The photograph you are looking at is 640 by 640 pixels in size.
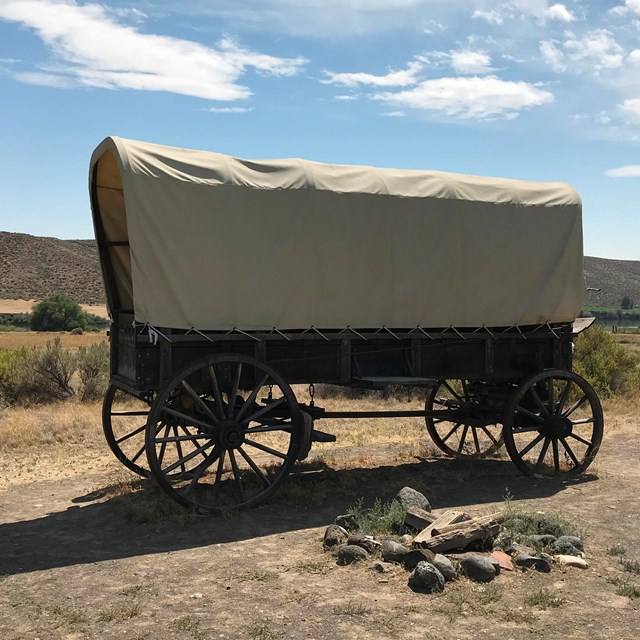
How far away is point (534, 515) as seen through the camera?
643 cm

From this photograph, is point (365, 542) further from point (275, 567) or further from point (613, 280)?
point (613, 280)

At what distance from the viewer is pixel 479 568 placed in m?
5.23

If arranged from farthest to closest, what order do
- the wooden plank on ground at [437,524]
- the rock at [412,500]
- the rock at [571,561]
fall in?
the rock at [412,500], the wooden plank on ground at [437,524], the rock at [571,561]

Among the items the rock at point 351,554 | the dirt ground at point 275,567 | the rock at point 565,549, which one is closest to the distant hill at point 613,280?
the dirt ground at point 275,567

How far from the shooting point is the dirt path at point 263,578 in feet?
14.8

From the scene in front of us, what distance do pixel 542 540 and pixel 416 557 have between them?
1.19 meters

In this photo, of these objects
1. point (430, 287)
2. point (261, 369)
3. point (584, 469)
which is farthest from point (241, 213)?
point (584, 469)

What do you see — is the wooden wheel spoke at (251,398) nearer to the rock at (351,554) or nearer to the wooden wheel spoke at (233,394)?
the wooden wheel spoke at (233,394)

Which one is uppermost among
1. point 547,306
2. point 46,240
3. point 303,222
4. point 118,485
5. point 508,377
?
point 46,240

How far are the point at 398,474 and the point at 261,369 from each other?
2.58 m

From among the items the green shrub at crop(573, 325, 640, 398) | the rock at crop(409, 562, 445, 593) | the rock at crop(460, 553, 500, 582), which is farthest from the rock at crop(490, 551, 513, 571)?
the green shrub at crop(573, 325, 640, 398)

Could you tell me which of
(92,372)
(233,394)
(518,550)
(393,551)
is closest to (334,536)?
(393,551)

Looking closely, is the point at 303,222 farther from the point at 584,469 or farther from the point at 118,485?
the point at 584,469

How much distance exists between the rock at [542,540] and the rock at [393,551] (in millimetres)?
1077
